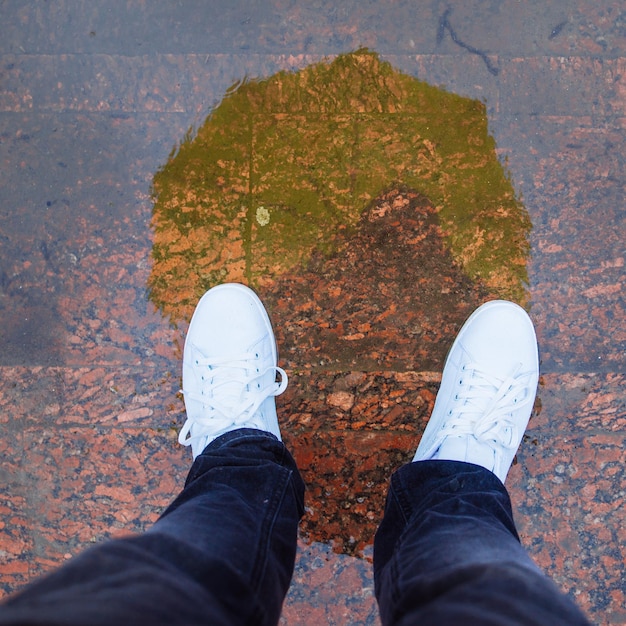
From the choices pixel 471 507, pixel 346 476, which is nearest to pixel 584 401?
pixel 471 507

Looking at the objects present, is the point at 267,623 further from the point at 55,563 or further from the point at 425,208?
the point at 425,208

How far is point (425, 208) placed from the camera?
1589 mm

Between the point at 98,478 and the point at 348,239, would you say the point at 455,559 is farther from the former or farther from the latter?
the point at 98,478

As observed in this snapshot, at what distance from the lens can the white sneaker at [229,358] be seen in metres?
1.57

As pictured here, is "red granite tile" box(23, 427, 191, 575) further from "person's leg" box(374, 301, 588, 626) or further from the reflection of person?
"person's leg" box(374, 301, 588, 626)

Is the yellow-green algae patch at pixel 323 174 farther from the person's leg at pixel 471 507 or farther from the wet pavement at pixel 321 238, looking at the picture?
the person's leg at pixel 471 507

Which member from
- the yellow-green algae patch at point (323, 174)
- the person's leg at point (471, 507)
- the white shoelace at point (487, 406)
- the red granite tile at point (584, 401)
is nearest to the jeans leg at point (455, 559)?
the person's leg at point (471, 507)

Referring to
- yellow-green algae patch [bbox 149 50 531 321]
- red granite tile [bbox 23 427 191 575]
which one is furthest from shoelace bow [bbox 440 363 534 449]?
red granite tile [bbox 23 427 191 575]

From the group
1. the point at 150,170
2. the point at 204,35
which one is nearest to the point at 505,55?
the point at 204,35

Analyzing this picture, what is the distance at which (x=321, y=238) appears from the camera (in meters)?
1.60

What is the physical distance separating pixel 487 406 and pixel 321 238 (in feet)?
2.55

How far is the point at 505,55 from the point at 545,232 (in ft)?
1.99

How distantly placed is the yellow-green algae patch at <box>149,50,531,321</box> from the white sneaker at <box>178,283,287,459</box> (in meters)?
0.09

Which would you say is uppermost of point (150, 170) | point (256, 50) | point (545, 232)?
point (256, 50)
